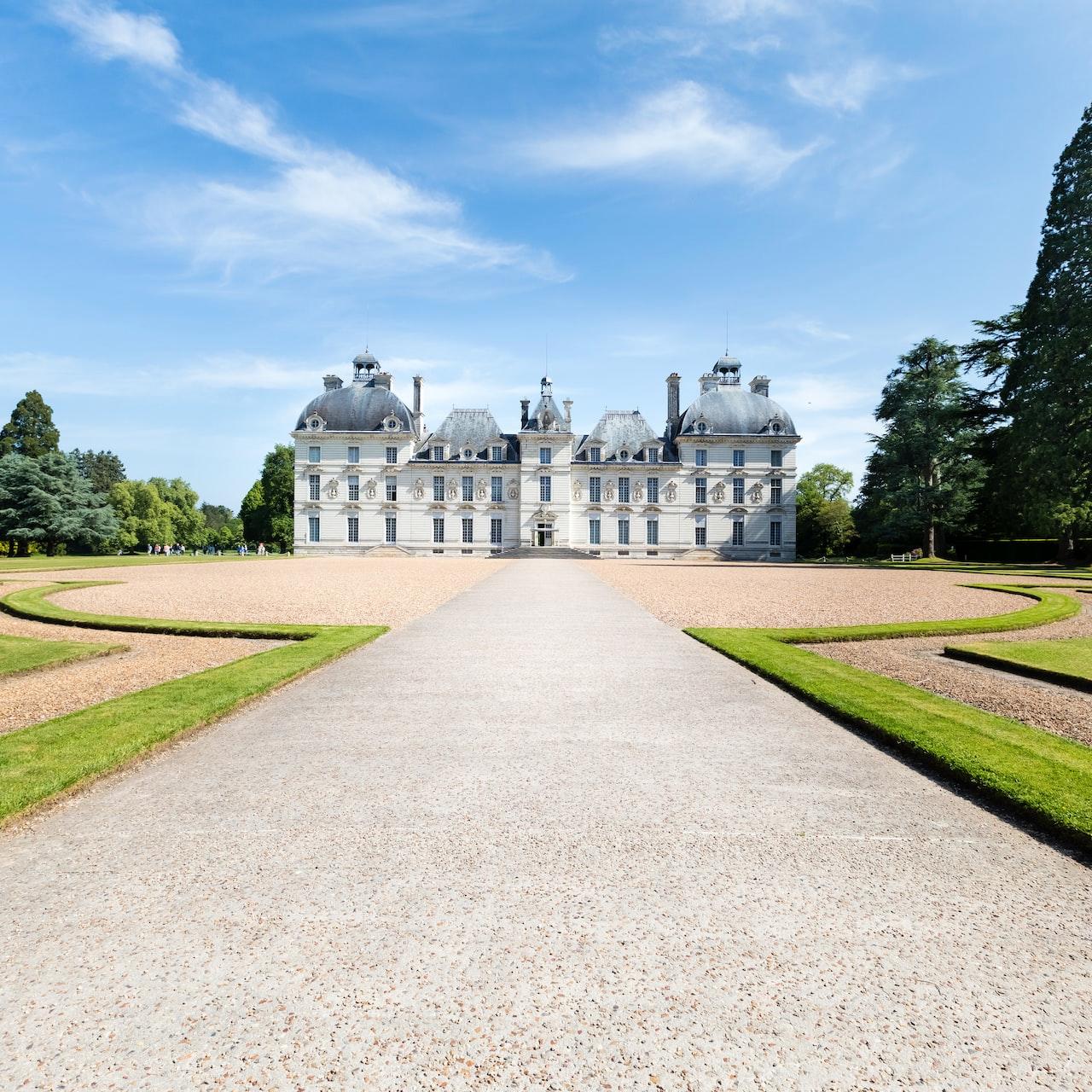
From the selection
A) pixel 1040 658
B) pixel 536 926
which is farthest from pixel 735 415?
pixel 536 926

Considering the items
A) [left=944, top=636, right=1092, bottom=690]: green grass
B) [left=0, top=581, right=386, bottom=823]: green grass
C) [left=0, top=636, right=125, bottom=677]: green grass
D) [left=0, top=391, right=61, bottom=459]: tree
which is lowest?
[left=944, top=636, right=1092, bottom=690]: green grass

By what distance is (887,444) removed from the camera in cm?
4847

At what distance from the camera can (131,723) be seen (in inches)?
225

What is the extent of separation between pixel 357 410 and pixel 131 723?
61483mm

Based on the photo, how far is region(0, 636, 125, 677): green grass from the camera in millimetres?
8411

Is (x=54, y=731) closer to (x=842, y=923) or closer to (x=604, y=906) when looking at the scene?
(x=604, y=906)

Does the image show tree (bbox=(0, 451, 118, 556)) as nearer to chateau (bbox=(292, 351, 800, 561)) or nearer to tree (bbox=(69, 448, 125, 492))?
chateau (bbox=(292, 351, 800, 561))

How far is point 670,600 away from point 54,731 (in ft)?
44.6

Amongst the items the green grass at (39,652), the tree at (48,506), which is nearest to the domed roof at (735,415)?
the tree at (48,506)

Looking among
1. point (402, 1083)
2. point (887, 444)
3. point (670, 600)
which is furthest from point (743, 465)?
point (402, 1083)

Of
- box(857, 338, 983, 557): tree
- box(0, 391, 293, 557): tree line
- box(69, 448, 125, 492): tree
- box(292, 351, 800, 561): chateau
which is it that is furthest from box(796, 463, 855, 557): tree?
box(69, 448, 125, 492): tree

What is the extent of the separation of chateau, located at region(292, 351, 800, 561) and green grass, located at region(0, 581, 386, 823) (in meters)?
53.5

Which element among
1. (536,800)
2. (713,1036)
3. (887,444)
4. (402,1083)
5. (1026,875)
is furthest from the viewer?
(887,444)

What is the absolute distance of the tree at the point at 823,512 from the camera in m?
65.8
